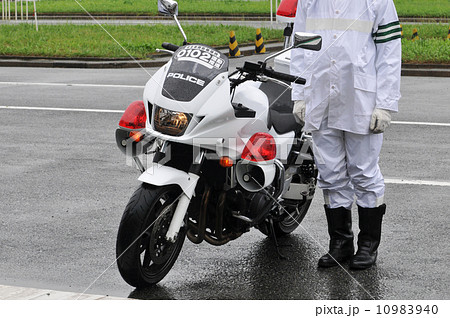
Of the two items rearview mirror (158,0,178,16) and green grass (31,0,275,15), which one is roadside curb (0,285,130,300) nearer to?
rearview mirror (158,0,178,16)

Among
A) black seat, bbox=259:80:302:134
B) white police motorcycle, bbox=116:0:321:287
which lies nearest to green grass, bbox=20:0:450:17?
black seat, bbox=259:80:302:134

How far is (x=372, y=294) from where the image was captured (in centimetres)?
526

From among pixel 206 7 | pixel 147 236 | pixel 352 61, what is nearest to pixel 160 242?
pixel 147 236

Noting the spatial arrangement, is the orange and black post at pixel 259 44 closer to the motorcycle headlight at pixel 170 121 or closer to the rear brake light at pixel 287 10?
the rear brake light at pixel 287 10

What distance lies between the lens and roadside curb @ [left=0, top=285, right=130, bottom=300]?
4863 millimetres

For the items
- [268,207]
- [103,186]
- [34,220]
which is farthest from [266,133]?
[103,186]

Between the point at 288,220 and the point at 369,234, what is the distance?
80 cm

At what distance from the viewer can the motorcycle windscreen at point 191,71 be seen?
5.03 metres

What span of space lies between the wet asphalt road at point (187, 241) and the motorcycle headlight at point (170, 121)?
978 mm

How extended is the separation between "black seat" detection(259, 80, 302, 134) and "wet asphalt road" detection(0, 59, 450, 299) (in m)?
0.90

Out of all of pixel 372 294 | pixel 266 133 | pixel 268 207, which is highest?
pixel 266 133

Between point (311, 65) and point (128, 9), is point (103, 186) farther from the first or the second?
point (128, 9)

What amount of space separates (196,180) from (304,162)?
1321mm

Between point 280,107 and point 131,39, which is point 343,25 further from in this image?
point 131,39
